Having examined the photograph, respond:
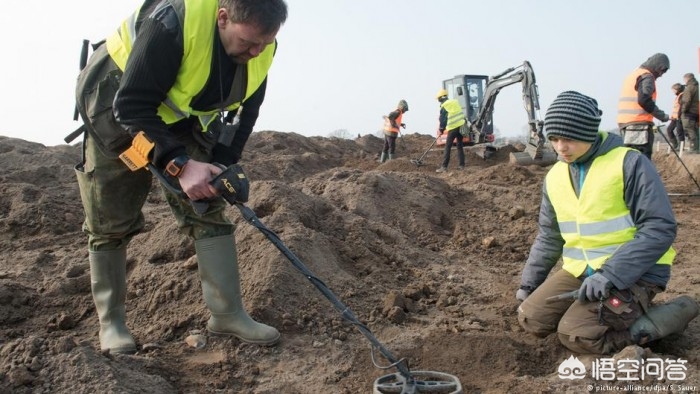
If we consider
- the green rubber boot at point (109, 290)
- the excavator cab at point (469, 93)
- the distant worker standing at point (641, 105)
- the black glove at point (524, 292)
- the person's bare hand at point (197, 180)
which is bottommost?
the black glove at point (524, 292)

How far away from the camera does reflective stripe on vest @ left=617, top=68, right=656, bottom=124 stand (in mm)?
6816

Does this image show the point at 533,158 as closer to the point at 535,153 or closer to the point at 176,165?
the point at 535,153

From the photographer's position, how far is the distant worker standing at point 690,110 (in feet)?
37.7

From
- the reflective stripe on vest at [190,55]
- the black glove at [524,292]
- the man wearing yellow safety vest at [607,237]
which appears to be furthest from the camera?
the black glove at [524,292]

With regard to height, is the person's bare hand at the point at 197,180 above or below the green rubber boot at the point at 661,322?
above

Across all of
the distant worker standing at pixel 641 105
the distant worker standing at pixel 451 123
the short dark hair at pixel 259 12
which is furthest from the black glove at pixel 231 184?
the distant worker standing at pixel 451 123

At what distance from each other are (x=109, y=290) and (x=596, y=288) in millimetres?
2394

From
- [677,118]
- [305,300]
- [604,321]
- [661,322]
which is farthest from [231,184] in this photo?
[677,118]

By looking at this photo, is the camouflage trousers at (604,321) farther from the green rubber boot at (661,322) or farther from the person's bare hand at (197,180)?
the person's bare hand at (197,180)

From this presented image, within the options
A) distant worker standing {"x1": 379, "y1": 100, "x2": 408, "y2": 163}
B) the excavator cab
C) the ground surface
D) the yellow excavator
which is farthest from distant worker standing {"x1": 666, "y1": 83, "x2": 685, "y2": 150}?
the ground surface

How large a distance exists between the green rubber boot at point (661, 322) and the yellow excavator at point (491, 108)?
9.55 meters

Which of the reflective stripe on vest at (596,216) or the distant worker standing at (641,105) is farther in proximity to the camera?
the distant worker standing at (641,105)

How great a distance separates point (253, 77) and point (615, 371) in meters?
2.12

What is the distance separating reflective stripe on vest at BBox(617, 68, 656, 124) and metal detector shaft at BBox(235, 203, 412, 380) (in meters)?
5.42
